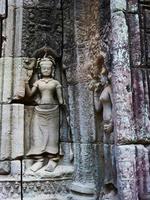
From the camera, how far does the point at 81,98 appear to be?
3.64 metres

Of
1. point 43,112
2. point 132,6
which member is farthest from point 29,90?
point 132,6

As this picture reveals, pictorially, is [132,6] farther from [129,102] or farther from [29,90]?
[29,90]

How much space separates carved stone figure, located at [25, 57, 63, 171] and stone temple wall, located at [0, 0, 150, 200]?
76mm

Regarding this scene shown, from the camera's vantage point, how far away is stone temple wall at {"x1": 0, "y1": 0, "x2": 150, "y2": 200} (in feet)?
9.25

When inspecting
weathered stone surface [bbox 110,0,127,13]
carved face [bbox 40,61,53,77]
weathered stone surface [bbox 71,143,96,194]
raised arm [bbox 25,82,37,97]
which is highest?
weathered stone surface [bbox 110,0,127,13]

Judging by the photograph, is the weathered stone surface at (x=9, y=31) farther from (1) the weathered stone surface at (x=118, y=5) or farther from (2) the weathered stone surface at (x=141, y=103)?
(2) the weathered stone surface at (x=141, y=103)

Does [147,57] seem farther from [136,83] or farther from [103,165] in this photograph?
[103,165]

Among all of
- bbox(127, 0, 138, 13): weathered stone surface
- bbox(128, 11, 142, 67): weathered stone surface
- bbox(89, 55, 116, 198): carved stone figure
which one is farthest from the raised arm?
bbox(127, 0, 138, 13): weathered stone surface

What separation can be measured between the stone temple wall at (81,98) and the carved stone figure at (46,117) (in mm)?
76

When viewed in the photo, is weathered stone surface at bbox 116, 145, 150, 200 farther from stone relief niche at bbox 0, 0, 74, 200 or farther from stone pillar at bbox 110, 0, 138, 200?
stone relief niche at bbox 0, 0, 74, 200

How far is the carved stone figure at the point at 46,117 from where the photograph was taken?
362 cm

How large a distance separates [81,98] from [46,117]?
1.53ft

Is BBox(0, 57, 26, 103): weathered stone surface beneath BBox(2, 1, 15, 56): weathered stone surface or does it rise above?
beneath

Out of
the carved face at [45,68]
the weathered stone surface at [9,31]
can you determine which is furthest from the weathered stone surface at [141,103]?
the weathered stone surface at [9,31]
